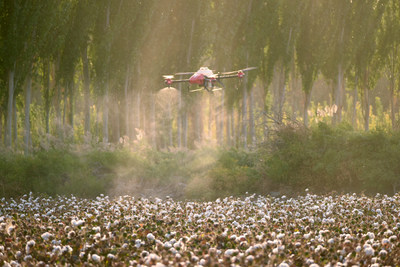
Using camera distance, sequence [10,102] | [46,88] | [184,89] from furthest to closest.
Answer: [184,89]
[46,88]
[10,102]

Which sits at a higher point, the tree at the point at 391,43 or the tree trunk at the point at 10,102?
the tree at the point at 391,43

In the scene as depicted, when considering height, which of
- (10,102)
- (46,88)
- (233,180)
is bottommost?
(233,180)

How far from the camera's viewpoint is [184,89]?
20266mm

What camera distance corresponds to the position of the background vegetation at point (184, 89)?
12367mm

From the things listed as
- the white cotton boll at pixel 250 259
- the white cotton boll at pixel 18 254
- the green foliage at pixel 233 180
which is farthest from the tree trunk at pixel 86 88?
the white cotton boll at pixel 250 259

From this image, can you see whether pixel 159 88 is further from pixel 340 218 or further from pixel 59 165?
pixel 340 218

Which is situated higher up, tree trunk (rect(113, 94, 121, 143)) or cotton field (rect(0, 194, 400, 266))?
tree trunk (rect(113, 94, 121, 143))

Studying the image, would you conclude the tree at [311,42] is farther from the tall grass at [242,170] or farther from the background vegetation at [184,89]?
the tall grass at [242,170]

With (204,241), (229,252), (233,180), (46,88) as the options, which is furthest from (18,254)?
(46,88)

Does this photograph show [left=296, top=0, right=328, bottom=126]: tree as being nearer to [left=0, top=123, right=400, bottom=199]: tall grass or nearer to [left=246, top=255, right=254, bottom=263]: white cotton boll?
[left=0, top=123, right=400, bottom=199]: tall grass

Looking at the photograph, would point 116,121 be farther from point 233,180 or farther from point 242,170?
point 233,180

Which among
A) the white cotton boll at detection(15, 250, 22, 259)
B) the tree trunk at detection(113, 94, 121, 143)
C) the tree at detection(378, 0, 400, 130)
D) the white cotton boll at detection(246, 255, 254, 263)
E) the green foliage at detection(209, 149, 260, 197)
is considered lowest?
the white cotton boll at detection(15, 250, 22, 259)

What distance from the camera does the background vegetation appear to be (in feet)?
40.6

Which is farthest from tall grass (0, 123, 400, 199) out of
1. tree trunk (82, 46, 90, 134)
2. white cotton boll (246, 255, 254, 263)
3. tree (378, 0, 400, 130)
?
tree (378, 0, 400, 130)
